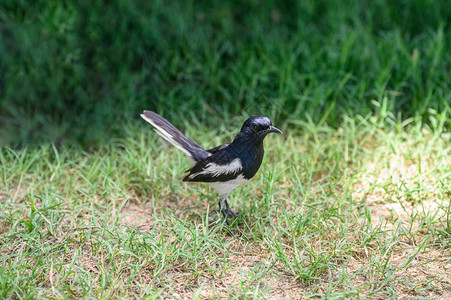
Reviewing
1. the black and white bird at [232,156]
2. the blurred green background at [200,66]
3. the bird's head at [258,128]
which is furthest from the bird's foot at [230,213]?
the blurred green background at [200,66]

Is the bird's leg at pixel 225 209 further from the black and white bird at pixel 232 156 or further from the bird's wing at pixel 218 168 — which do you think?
the bird's wing at pixel 218 168

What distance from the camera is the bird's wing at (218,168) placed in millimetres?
3609

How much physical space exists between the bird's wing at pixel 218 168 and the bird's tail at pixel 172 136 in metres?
0.08

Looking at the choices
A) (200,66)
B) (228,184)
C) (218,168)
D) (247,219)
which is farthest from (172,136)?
(200,66)

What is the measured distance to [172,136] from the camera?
373 cm

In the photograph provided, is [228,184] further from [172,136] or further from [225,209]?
[172,136]

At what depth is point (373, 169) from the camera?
4504mm

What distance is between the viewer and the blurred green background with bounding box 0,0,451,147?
5230 mm

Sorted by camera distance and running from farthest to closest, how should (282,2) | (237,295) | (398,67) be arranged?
(282,2) < (398,67) < (237,295)

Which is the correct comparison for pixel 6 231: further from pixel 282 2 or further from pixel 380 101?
pixel 282 2

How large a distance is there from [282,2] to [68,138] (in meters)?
3.11

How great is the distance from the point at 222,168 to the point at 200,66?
229 cm

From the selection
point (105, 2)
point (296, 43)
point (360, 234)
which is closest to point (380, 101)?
point (296, 43)

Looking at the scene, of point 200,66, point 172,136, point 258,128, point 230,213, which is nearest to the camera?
point 258,128
